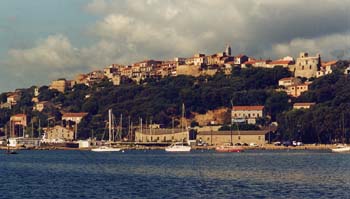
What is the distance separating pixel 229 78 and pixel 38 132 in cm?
3632

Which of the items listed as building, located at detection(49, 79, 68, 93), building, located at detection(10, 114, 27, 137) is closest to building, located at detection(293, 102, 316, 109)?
building, located at detection(10, 114, 27, 137)

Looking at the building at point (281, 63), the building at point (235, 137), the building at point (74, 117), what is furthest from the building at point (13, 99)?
the building at point (235, 137)

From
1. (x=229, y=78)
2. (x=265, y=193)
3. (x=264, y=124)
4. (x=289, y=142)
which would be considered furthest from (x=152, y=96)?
(x=265, y=193)

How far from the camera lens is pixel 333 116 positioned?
331 feet

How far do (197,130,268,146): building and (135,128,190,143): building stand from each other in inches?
106

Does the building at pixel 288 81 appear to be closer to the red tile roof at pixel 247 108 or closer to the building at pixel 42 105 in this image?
the red tile roof at pixel 247 108

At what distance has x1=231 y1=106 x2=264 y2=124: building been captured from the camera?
12168cm

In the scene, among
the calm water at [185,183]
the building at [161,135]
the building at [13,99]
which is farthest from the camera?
the building at [13,99]

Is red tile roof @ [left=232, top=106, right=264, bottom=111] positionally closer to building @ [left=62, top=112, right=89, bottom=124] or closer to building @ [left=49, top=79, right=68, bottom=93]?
building @ [left=62, top=112, right=89, bottom=124]

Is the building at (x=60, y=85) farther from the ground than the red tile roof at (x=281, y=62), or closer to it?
closer to it

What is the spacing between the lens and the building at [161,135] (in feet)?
377

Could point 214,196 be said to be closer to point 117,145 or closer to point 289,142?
point 289,142

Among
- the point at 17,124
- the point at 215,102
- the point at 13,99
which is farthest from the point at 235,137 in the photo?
the point at 13,99

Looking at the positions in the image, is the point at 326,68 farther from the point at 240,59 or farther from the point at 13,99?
the point at 13,99
